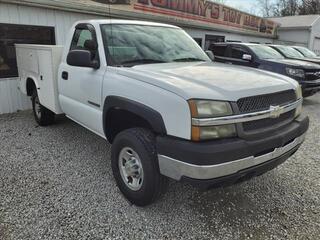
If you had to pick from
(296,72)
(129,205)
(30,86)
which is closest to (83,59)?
(129,205)

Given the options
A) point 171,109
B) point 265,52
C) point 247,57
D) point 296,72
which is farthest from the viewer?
point 265,52

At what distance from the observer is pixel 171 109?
2.49m

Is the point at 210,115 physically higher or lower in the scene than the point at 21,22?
lower

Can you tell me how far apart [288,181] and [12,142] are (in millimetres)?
4443

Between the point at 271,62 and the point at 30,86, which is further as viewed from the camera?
the point at 271,62

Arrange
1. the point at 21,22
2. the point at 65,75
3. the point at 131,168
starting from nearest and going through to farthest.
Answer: the point at 131,168, the point at 65,75, the point at 21,22

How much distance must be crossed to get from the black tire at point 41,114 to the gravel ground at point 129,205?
4.23 ft

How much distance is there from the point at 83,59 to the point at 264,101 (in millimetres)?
2107

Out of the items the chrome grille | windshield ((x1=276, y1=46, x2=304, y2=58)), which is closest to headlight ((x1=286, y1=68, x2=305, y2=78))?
windshield ((x1=276, y1=46, x2=304, y2=58))

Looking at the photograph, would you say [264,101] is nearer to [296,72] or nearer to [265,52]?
[296,72]

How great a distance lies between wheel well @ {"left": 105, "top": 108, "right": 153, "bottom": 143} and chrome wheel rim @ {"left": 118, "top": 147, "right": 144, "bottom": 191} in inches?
12.3

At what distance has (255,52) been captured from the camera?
9.23 m

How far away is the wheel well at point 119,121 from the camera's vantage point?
3.09 meters

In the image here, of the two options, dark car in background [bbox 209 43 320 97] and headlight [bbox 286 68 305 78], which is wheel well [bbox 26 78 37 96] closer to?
dark car in background [bbox 209 43 320 97]
